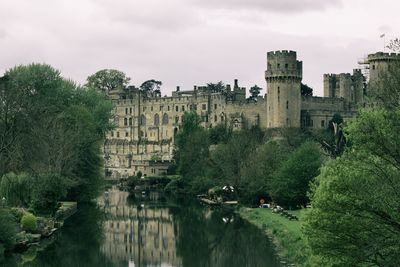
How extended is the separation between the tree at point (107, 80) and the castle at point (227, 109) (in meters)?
3.22

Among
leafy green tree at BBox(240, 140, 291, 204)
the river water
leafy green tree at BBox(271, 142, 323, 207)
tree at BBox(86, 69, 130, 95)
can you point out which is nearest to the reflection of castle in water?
the river water

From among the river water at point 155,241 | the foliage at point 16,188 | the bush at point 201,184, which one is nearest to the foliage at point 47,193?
the foliage at point 16,188

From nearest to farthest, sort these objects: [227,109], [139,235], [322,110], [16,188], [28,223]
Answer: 1. [28,223]
2. [139,235]
3. [16,188]
4. [322,110]
5. [227,109]

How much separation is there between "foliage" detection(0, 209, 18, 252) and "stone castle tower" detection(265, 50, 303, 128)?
47827 millimetres

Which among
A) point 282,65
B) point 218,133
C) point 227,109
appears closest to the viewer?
point 282,65

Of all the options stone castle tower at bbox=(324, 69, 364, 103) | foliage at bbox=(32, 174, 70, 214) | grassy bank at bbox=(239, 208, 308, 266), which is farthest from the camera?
stone castle tower at bbox=(324, 69, 364, 103)

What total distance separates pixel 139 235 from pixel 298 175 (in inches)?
414

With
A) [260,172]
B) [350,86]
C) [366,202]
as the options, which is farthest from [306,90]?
[366,202]

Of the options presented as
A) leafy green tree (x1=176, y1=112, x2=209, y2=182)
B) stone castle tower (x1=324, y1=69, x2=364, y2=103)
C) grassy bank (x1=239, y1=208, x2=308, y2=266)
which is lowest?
grassy bank (x1=239, y1=208, x2=308, y2=266)

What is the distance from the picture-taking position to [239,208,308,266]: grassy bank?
28.0 m

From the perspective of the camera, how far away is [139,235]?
1555 inches

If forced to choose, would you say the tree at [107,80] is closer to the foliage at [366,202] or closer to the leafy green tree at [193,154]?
the leafy green tree at [193,154]

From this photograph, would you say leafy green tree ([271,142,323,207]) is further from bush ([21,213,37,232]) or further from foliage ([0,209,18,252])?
foliage ([0,209,18,252])

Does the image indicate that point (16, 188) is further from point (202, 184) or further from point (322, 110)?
point (322, 110)
